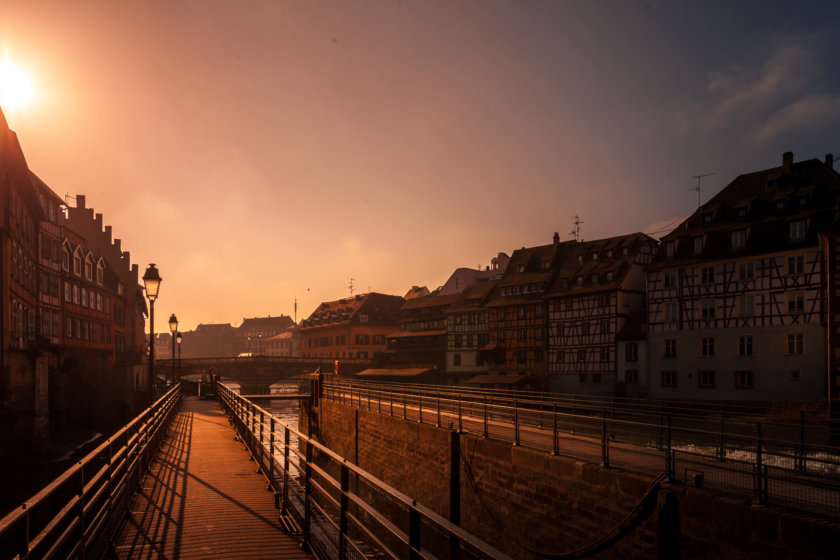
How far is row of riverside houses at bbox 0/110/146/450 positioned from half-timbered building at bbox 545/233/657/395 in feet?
100

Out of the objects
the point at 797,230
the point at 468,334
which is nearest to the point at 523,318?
the point at 468,334

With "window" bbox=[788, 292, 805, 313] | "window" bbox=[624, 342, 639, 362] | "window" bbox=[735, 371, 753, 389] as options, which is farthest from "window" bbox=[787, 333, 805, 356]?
"window" bbox=[624, 342, 639, 362]

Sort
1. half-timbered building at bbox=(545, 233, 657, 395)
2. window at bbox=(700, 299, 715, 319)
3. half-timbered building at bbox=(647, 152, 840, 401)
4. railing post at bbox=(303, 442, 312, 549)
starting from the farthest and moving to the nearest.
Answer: half-timbered building at bbox=(545, 233, 657, 395), window at bbox=(700, 299, 715, 319), half-timbered building at bbox=(647, 152, 840, 401), railing post at bbox=(303, 442, 312, 549)

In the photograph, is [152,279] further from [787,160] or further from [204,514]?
[787,160]

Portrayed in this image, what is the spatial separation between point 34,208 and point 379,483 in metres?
36.1

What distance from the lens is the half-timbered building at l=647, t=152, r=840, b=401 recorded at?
111ft

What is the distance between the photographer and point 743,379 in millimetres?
35844

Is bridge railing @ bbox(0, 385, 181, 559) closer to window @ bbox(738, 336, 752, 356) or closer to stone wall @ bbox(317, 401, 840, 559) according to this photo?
stone wall @ bbox(317, 401, 840, 559)

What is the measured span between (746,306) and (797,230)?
4905mm

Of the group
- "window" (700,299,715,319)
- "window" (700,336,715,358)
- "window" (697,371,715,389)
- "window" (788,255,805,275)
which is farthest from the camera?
"window" (700,299,715,319)

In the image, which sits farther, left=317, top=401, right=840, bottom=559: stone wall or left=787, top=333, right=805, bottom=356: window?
left=787, top=333, right=805, bottom=356: window

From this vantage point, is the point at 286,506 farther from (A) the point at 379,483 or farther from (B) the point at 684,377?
(B) the point at 684,377

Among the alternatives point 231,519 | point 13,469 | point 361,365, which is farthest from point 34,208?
point 361,365

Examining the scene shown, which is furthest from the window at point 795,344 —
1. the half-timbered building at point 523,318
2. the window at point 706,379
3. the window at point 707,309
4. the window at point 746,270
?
the half-timbered building at point 523,318
